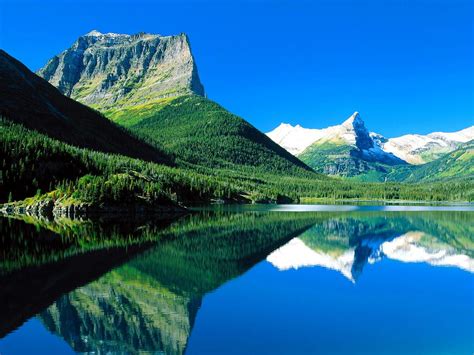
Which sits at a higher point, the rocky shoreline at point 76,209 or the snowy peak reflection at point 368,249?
the rocky shoreline at point 76,209

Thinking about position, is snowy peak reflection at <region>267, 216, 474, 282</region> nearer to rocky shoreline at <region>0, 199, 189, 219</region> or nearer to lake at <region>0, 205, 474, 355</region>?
lake at <region>0, 205, 474, 355</region>

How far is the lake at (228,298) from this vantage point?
93.2 ft

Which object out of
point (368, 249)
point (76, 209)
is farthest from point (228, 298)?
point (76, 209)

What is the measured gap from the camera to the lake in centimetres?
2842

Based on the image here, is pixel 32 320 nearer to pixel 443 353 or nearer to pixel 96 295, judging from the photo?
pixel 96 295

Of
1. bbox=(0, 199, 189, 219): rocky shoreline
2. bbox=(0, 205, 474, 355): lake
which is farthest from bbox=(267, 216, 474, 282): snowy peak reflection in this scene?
bbox=(0, 199, 189, 219): rocky shoreline

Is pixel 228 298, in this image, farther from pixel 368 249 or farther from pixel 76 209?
pixel 76 209

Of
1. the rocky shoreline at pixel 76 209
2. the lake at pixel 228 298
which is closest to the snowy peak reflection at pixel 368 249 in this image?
the lake at pixel 228 298

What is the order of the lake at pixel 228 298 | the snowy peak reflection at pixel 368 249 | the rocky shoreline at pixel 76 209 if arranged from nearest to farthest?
the lake at pixel 228 298
the snowy peak reflection at pixel 368 249
the rocky shoreline at pixel 76 209

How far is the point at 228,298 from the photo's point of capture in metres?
39.4

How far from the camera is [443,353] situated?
2677 cm

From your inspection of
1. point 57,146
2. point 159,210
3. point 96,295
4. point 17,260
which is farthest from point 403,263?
point 57,146

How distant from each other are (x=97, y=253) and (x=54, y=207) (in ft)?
296

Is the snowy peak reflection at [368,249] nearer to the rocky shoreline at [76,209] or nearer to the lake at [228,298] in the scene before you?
the lake at [228,298]
